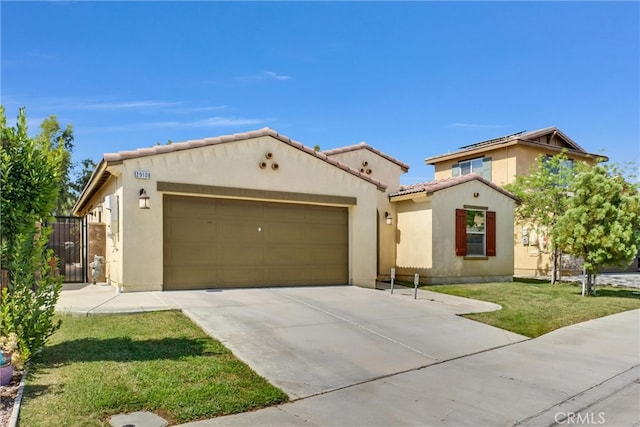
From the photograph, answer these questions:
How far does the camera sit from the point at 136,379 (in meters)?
4.70

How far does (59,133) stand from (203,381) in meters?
28.6

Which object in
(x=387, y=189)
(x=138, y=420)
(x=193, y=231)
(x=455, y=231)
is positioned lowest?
(x=138, y=420)

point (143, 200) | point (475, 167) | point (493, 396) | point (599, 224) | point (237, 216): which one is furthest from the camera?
point (475, 167)

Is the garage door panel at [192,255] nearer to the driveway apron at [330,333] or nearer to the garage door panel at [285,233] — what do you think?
the driveway apron at [330,333]

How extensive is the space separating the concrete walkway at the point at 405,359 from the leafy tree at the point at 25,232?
97.9 inches

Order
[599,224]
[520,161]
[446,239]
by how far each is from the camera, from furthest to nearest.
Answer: [520,161] → [446,239] → [599,224]

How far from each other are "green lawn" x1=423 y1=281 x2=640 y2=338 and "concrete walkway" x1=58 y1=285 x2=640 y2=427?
437 millimetres

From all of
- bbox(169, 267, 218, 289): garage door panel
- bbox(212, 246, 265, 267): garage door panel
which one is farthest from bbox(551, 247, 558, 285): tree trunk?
bbox(169, 267, 218, 289): garage door panel

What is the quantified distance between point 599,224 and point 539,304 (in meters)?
3.78

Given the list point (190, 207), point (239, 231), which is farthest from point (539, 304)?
point (190, 207)

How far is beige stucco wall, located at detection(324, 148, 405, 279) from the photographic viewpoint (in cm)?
1588

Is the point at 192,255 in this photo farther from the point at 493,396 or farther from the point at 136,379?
the point at 493,396

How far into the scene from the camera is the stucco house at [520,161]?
20938 millimetres

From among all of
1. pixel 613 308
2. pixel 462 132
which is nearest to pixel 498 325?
pixel 613 308
